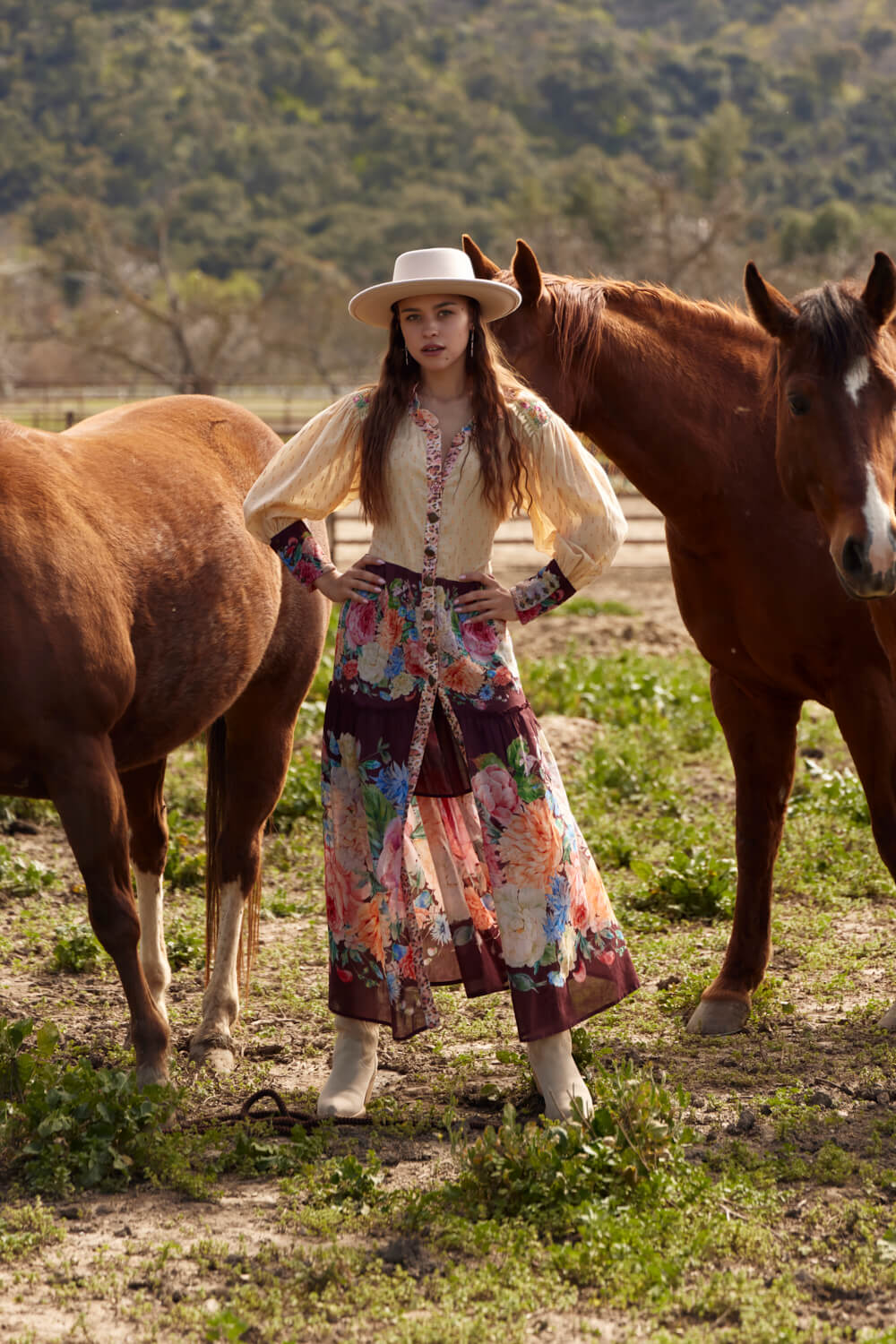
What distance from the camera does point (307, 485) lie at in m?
3.20

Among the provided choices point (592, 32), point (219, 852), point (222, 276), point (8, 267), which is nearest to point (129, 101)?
point (222, 276)

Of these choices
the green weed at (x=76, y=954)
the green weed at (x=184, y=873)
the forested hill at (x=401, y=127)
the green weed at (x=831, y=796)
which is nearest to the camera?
the green weed at (x=76, y=954)

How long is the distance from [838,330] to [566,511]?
0.80m

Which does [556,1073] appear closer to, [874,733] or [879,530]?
[874,733]

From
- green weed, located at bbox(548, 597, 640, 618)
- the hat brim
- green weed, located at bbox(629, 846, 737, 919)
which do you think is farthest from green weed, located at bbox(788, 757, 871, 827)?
green weed, located at bbox(548, 597, 640, 618)

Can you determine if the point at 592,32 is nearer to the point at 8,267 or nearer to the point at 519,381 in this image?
the point at 8,267

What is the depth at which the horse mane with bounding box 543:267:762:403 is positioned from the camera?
3.67 m

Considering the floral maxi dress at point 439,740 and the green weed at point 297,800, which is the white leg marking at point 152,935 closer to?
the floral maxi dress at point 439,740

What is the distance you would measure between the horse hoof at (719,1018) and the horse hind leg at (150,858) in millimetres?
1649

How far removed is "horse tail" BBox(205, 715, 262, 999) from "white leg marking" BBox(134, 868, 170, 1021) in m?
0.14

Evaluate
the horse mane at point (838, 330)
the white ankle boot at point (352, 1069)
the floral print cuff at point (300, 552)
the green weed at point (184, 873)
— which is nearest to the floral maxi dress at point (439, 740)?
the floral print cuff at point (300, 552)

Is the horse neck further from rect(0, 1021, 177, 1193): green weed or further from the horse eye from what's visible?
rect(0, 1021, 177, 1193): green weed

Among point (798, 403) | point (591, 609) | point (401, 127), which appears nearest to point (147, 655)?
point (798, 403)

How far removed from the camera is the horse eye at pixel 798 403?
321 cm
